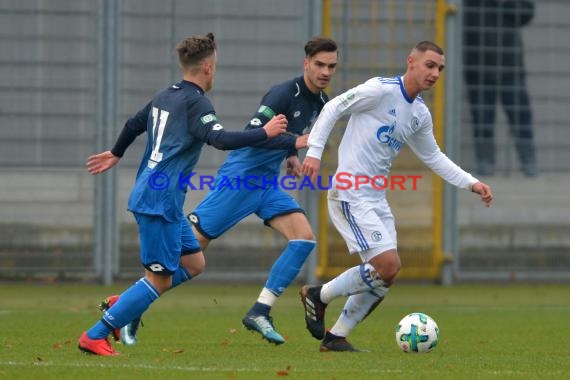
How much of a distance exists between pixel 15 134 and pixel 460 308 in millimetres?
5459

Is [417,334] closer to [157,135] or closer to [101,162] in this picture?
[157,135]

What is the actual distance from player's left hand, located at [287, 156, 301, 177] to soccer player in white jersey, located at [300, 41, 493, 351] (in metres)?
0.26

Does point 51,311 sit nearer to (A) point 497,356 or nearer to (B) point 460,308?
(B) point 460,308

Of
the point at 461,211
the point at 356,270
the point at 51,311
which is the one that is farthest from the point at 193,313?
the point at 461,211

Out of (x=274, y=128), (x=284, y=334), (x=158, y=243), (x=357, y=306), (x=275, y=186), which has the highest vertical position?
(x=274, y=128)

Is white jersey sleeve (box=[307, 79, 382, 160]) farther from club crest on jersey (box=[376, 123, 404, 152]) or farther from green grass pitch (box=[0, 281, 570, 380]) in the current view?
green grass pitch (box=[0, 281, 570, 380])

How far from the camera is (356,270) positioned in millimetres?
8555

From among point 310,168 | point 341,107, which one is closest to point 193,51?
point 310,168

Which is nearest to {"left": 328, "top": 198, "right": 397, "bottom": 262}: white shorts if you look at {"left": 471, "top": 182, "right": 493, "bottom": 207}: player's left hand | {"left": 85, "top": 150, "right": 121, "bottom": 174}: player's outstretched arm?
{"left": 471, "top": 182, "right": 493, "bottom": 207}: player's left hand

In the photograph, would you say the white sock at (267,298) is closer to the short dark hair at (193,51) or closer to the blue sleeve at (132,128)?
the blue sleeve at (132,128)

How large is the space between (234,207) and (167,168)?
2.12 metres

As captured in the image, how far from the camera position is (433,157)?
29.5 feet

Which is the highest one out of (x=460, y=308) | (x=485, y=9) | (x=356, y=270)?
(x=485, y=9)

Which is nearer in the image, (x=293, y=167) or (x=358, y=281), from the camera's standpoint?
(x=358, y=281)
